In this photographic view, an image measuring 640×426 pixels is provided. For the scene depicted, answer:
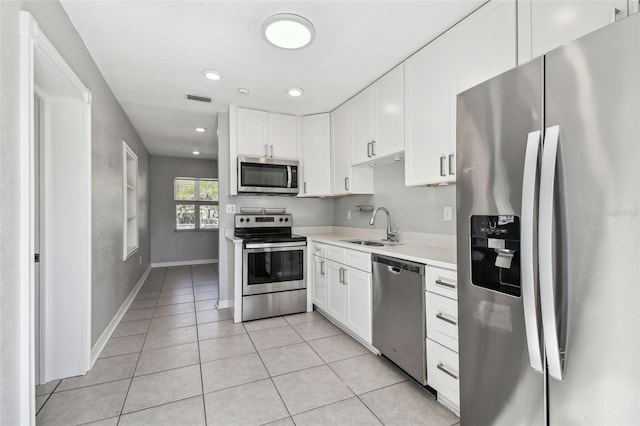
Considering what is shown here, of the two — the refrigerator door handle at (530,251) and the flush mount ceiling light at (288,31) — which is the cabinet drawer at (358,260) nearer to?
the refrigerator door handle at (530,251)

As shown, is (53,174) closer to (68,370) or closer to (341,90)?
→ (68,370)

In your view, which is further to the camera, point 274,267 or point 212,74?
point 274,267

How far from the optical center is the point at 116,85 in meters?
2.91

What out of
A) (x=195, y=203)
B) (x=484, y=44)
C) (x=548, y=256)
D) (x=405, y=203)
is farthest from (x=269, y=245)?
(x=195, y=203)

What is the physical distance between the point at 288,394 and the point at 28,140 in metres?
1.95

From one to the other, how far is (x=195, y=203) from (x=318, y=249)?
4.46 metres

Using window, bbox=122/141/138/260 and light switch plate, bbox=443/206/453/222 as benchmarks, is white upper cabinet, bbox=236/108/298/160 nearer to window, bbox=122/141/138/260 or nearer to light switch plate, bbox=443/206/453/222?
window, bbox=122/141/138/260

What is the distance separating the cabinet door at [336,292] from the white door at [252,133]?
1596 millimetres

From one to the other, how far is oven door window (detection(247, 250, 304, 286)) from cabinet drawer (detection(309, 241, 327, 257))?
0.13 metres

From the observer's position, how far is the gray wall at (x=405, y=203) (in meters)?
2.51

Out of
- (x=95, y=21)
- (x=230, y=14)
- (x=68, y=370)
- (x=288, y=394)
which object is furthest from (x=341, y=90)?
(x=68, y=370)

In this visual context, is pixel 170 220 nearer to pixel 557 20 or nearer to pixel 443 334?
pixel 443 334

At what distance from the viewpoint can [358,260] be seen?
2541 mm

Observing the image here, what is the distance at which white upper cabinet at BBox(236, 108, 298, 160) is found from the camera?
3.51 meters
